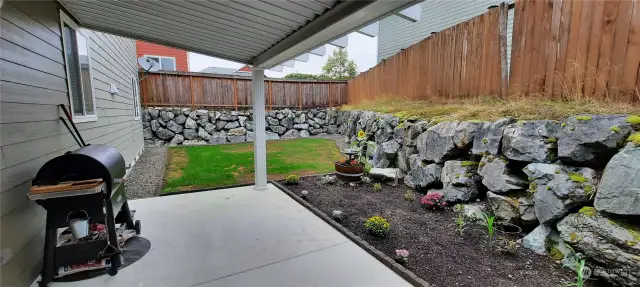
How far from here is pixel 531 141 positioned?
114 inches

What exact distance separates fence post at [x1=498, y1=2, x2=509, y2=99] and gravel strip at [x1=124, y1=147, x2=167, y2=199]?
551 cm

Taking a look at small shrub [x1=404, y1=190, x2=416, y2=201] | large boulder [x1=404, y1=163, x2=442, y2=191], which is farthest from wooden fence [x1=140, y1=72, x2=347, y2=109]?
small shrub [x1=404, y1=190, x2=416, y2=201]

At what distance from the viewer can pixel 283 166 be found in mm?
6477

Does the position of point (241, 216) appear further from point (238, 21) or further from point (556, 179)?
point (556, 179)

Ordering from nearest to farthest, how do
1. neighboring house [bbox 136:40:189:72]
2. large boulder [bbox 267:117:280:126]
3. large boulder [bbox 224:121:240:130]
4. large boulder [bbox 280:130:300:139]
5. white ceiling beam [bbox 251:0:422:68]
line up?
white ceiling beam [bbox 251:0:422:68], large boulder [bbox 224:121:240:130], large boulder [bbox 267:117:280:126], large boulder [bbox 280:130:300:139], neighboring house [bbox 136:40:189:72]

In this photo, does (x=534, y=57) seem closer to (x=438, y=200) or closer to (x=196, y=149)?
(x=438, y=200)

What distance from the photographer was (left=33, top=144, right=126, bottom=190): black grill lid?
6.21 feet

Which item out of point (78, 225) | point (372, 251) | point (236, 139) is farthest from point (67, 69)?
point (236, 139)

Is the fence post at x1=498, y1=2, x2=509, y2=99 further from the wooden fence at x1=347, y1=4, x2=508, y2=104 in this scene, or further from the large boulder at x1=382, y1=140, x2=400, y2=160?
the large boulder at x1=382, y1=140, x2=400, y2=160

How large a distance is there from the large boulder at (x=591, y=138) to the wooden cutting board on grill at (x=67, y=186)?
12.9 feet

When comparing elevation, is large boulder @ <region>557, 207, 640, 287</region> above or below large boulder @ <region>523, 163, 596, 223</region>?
below

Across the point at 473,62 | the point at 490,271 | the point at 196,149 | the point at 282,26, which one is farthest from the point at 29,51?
the point at 196,149

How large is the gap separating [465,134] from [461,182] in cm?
67

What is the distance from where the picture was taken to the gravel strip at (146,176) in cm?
437
